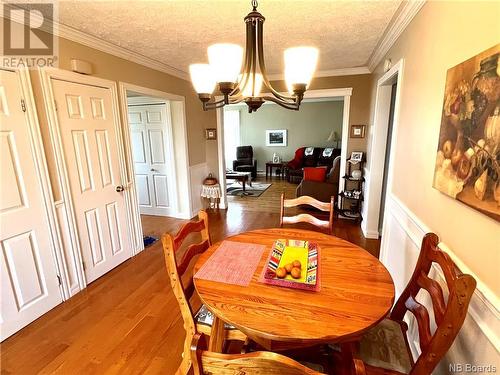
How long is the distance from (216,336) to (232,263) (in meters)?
0.37

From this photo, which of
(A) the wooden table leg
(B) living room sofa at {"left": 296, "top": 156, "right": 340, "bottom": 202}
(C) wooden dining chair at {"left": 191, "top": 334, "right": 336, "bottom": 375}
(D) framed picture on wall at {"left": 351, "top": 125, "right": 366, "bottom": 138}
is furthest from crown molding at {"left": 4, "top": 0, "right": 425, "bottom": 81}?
(A) the wooden table leg

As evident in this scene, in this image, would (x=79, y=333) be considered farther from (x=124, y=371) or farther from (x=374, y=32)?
(x=374, y=32)

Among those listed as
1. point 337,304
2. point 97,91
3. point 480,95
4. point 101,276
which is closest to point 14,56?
point 97,91

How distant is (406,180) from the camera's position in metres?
1.95

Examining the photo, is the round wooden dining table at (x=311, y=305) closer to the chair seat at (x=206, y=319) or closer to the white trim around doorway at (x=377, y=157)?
the chair seat at (x=206, y=319)

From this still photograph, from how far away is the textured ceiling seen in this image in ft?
5.99

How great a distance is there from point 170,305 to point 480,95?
2467 mm

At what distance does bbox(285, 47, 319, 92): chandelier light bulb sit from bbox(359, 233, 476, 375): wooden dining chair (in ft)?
3.35

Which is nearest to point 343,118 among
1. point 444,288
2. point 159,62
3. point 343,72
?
point 343,72

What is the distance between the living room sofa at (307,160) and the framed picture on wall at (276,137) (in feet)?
2.86

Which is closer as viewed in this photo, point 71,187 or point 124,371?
point 124,371

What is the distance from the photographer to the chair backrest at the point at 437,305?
0.80 meters

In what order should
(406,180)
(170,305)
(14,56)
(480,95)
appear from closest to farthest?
(480,95), (14,56), (406,180), (170,305)

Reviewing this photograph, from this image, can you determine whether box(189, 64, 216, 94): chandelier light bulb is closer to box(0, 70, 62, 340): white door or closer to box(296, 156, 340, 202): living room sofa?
box(0, 70, 62, 340): white door
